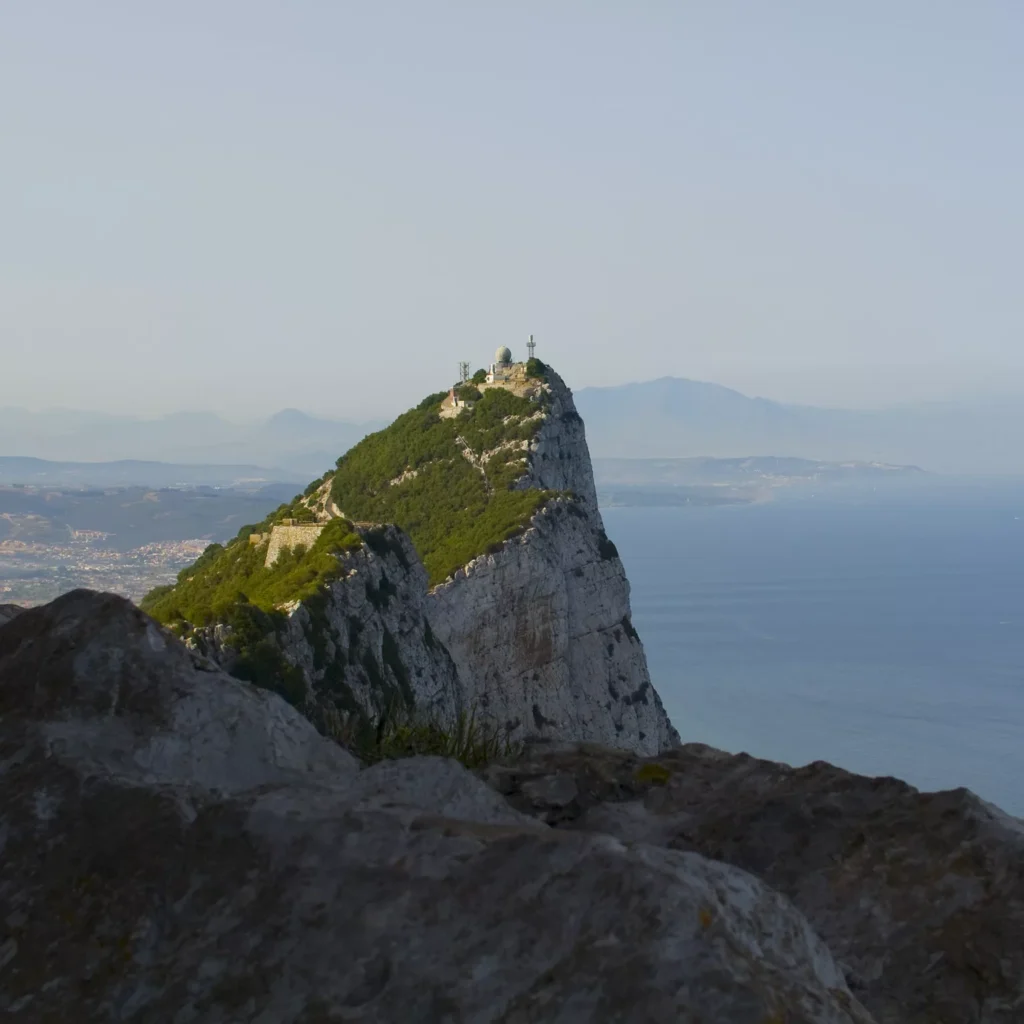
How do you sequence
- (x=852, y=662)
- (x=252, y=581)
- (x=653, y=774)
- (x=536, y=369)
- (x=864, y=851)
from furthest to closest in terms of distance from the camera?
(x=852, y=662) < (x=536, y=369) < (x=252, y=581) < (x=653, y=774) < (x=864, y=851)

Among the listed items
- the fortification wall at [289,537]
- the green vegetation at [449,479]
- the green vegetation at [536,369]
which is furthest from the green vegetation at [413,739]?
the green vegetation at [536,369]

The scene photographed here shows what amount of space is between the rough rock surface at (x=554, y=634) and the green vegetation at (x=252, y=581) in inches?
281

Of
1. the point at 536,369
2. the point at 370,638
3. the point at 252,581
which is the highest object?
the point at 536,369

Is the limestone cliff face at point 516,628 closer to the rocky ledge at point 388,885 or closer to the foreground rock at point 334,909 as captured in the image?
the rocky ledge at point 388,885

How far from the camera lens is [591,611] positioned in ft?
174

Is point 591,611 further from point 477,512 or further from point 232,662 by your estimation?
point 232,662

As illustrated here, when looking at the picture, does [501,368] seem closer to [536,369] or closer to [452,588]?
[536,369]

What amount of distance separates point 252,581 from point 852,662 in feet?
264

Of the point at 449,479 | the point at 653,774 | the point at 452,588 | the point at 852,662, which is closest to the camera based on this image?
the point at 653,774

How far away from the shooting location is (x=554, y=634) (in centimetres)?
4975

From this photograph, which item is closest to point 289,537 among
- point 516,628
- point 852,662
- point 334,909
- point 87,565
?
point 516,628

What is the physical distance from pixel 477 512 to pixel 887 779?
5024cm

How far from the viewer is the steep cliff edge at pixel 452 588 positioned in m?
28.1

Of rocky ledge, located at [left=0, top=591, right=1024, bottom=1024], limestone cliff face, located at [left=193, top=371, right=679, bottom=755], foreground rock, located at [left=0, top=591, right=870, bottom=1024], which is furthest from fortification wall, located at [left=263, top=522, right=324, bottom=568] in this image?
foreground rock, located at [left=0, top=591, right=870, bottom=1024]
